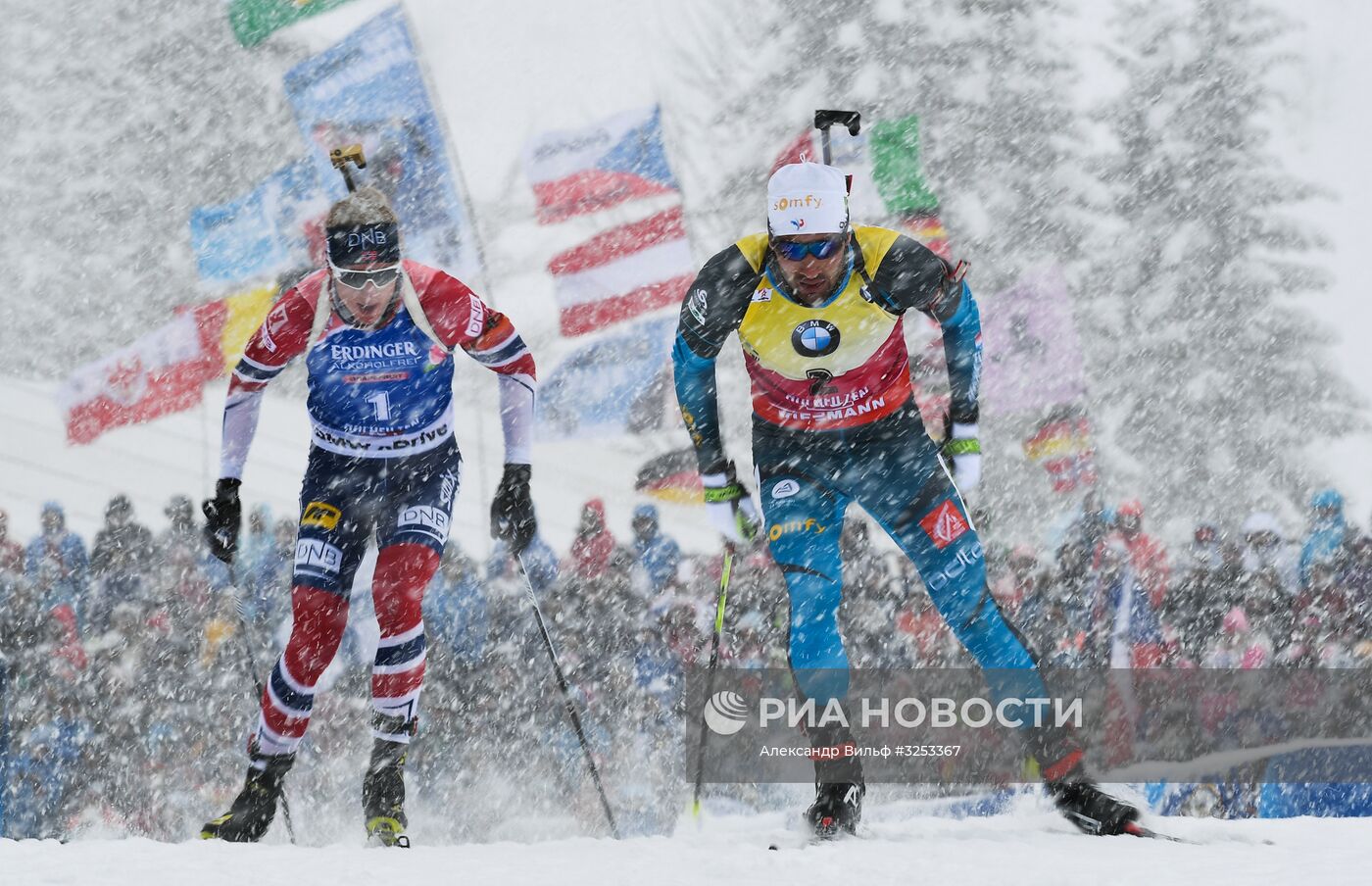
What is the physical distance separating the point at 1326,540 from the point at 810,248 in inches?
236

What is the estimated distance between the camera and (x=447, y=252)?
12398mm

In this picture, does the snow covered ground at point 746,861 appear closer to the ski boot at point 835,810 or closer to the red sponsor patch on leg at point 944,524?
the ski boot at point 835,810

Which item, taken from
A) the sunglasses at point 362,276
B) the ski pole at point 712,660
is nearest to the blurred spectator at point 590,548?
the ski pole at point 712,660

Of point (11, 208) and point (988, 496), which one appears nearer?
point (988, 496)

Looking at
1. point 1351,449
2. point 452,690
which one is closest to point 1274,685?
point 452,690

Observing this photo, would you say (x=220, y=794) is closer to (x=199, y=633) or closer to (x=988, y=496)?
(x=199, y=633)

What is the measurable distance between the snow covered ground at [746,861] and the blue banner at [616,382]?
29.5ft

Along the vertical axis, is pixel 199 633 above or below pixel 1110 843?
below

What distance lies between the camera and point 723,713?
577 centimetres

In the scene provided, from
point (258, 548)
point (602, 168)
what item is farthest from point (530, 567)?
point (602, 168)

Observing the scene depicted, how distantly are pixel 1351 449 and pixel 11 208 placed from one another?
2085cm

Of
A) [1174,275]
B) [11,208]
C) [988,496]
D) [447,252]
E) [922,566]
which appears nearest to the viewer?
[922,566]

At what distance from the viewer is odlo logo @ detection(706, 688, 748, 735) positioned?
18.8 ft

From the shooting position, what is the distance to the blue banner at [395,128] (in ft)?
40.4
